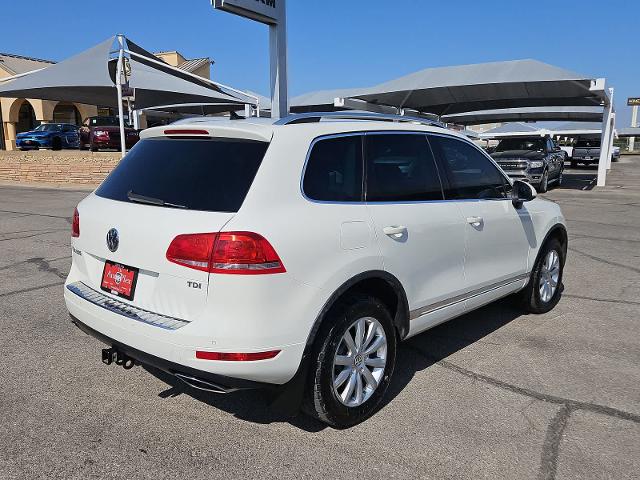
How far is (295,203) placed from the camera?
280 centimetres

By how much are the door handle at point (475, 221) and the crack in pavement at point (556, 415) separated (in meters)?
1.07

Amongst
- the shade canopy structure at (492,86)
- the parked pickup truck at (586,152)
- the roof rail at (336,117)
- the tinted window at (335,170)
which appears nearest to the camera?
the tinted window at (335,170)

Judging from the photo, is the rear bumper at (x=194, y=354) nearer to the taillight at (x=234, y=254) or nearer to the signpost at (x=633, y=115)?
the taillight at (x=234, y=254)

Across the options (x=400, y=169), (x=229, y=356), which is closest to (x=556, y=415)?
(x=400, y=169)

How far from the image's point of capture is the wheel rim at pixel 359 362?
3.06 m

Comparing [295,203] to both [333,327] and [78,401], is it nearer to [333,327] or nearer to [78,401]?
[333,327]

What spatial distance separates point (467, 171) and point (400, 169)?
2.88ft

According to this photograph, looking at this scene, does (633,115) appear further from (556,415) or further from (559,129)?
(556,415)

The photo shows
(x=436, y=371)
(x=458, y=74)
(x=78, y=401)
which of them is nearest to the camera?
(x=78, y=401)

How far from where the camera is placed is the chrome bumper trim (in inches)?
107

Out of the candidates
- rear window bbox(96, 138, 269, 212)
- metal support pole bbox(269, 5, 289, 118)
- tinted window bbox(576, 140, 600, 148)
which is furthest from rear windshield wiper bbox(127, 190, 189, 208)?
tinted window bbox(576, 140, 600, 148)

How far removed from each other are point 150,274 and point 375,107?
22611 mm

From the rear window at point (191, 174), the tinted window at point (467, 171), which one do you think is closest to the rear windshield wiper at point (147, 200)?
the rear window at point (191, 174)

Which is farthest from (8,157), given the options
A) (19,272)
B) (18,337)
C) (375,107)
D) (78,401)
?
(78,401)
